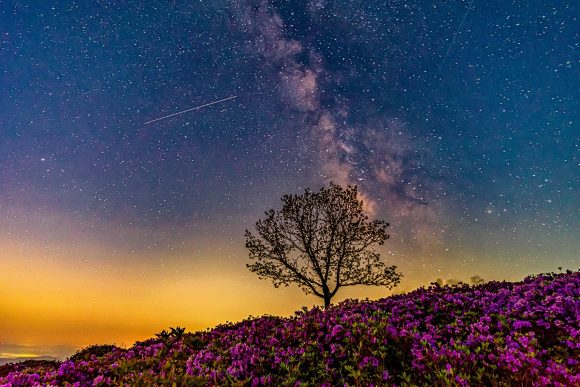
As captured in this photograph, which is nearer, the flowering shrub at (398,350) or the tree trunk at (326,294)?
the flowering shrub at (398,350)

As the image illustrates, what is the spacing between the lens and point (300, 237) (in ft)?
90.6

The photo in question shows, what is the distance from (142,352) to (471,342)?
9.91 metres

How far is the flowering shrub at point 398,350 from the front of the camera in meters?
6.98

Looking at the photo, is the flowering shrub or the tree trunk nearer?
the flowering shrub

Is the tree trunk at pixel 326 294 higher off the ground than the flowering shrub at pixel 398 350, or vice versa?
the tree trunk at pixel 326 294

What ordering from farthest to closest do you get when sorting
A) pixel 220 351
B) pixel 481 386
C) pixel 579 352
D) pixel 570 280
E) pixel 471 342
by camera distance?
pixel 570 280, pixel 220 351, pixel 471 342, pixel 579 352, pixel 481 386

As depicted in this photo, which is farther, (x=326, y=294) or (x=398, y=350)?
(x=326, y=294)

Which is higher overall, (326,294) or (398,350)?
(326,294)

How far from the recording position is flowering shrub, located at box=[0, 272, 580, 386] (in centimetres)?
698

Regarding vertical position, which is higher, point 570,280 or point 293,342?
point 570,280

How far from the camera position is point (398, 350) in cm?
834

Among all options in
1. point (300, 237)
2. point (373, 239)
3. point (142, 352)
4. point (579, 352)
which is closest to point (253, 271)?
point (300, 237)

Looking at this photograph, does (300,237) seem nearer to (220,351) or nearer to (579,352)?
(220,351)

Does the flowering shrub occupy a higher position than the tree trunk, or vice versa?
the tree trunk
